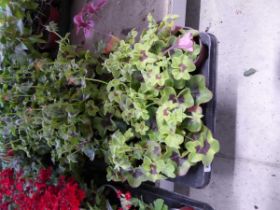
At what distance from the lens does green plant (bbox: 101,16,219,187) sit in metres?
0.91

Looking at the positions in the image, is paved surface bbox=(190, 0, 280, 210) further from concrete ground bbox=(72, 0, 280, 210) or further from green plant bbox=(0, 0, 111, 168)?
green plant bbox=(0, 0, 111, 168)

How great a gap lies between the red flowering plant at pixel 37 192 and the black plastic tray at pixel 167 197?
0.72ft

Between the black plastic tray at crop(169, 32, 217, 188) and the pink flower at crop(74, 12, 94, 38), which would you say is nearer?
the black plastic tray at crop(169, 32, 217, 188)

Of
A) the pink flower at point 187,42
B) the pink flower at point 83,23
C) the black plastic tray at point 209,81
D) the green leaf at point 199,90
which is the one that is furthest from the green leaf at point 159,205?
the pink flower at point 83,23

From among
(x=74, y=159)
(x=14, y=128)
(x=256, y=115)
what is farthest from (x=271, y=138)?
(x=14, y=128)

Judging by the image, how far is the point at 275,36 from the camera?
1.07 m

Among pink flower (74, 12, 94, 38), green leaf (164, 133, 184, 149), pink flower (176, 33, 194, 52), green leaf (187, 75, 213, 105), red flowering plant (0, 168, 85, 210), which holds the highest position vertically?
pink flower (74, 12, 94, 38)

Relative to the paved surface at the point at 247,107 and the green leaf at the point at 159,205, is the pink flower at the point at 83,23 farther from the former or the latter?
the green leaf at the point at 159,205

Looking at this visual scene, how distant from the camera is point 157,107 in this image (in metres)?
1.01

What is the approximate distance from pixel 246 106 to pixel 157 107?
34 centimetres

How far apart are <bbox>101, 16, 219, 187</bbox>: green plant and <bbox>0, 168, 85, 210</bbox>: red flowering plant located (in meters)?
0.16

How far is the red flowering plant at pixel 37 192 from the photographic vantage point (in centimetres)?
106

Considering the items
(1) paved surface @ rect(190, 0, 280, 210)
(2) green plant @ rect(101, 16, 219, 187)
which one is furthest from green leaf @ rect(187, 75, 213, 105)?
(1) paved surface @ rect(190, 0, 280, 210)

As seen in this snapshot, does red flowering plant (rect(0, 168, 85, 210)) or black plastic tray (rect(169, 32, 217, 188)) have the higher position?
black plastic tray (rect(169, 32, 217, 188))
